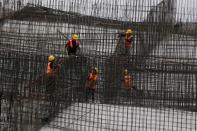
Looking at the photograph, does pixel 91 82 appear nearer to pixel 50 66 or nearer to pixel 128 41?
pixel 50 66

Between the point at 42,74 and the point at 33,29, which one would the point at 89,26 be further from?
the point at 42,74

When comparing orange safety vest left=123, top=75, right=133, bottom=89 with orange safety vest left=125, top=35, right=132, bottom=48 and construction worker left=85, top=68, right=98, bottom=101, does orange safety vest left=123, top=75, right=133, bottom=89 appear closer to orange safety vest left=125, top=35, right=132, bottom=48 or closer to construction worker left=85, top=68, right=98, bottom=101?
construction worker left=85, top=68, right=98, bottom=101

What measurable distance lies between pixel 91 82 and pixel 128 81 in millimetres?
787

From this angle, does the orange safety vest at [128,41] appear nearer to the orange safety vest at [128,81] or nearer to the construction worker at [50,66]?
the orange safety vest at [128,81]

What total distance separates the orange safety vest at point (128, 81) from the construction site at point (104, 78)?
0.44 ft

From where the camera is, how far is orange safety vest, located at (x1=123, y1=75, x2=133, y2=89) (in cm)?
675

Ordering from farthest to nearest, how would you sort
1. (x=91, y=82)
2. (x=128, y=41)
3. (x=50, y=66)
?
(x=128, y=41), (x=91, y=82), (x=50, y=66)

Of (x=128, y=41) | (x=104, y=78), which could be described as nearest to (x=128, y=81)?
(x=104, y=78)

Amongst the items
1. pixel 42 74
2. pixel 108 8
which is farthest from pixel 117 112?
pixel 108 8

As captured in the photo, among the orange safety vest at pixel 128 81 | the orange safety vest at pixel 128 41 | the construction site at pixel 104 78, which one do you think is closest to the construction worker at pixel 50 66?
the construction site at pixel 104 78

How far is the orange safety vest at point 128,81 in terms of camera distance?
6.75m

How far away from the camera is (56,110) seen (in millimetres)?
6109

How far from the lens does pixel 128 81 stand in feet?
22.7

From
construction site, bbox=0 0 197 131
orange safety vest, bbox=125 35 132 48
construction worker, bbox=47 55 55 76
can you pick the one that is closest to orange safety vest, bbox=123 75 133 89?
construction site, bbox=0 0 197 131
